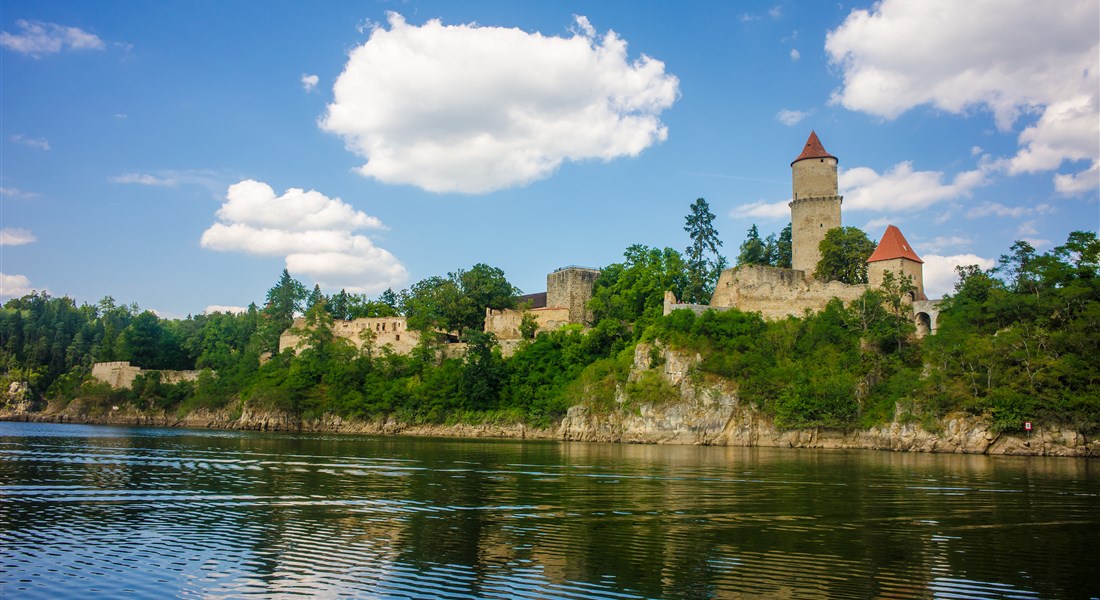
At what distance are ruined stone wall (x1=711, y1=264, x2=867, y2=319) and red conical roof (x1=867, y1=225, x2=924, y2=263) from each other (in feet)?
9.07

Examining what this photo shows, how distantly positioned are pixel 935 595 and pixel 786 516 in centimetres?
602

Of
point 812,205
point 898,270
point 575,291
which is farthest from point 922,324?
point 575,291

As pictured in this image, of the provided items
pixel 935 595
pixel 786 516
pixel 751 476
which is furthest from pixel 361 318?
pixel 935 595

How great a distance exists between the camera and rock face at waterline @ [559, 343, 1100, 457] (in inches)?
1483

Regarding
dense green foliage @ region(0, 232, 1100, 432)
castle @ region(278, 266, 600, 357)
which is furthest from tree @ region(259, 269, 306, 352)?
castle @ region(278, 266, 600, 357)

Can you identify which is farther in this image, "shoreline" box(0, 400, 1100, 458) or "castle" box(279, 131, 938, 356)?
"castle" box(279, 131, 938, 356)

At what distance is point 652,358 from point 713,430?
6070 millimetres

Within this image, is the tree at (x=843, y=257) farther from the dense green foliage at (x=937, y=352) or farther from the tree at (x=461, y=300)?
the tree at (x=461, y=300)

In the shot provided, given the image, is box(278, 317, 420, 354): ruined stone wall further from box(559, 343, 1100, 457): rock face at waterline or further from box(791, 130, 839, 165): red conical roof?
box(791, 130, 839, 165): red conical roof

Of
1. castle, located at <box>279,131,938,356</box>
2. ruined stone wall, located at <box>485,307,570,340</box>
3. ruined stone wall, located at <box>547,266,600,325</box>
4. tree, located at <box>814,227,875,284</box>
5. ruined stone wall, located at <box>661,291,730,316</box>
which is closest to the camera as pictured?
castle, located at <box>279,131,938,356</box>

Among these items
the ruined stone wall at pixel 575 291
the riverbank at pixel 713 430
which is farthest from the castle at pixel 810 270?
the ruined stone wall at pixel 575 291

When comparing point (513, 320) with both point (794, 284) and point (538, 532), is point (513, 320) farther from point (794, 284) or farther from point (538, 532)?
point (538, 532)

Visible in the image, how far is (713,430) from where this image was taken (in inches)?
1811

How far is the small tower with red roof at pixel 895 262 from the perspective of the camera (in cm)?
4916
